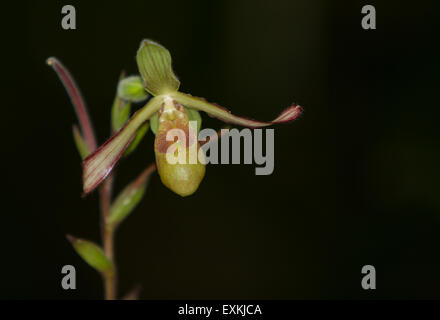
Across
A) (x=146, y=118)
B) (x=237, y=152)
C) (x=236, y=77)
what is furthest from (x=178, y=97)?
(x=236, y=77)

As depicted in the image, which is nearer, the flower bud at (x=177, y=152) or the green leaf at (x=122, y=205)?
the flower bud at (x=177, y=152)

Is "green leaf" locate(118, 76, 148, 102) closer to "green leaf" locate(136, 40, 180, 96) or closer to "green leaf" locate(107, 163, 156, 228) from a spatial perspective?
"green leaf" locate(136, 40, 180, 96)

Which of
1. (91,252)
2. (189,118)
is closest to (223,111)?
(189,118)

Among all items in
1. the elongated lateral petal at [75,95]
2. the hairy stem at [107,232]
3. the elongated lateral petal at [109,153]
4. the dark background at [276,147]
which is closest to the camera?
the elongated lateral petal at [109,153]

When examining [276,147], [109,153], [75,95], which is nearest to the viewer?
[109,153]

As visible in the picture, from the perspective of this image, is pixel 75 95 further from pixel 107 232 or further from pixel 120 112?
pixel 107 232

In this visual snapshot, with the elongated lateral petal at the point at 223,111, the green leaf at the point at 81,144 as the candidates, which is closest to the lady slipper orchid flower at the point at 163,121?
the elongated lateral petal at the point at 223,111

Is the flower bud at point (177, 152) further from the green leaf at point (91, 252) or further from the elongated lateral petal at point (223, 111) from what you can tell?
the green leaf at point (91, 252)

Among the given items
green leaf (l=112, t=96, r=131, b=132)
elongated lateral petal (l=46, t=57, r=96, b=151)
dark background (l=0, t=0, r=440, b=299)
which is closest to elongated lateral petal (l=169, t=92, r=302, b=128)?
green leaf (l=112, t=96, r=131, b=132)

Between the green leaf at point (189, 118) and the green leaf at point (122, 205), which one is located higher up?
the green leaf at point (189, 118)
